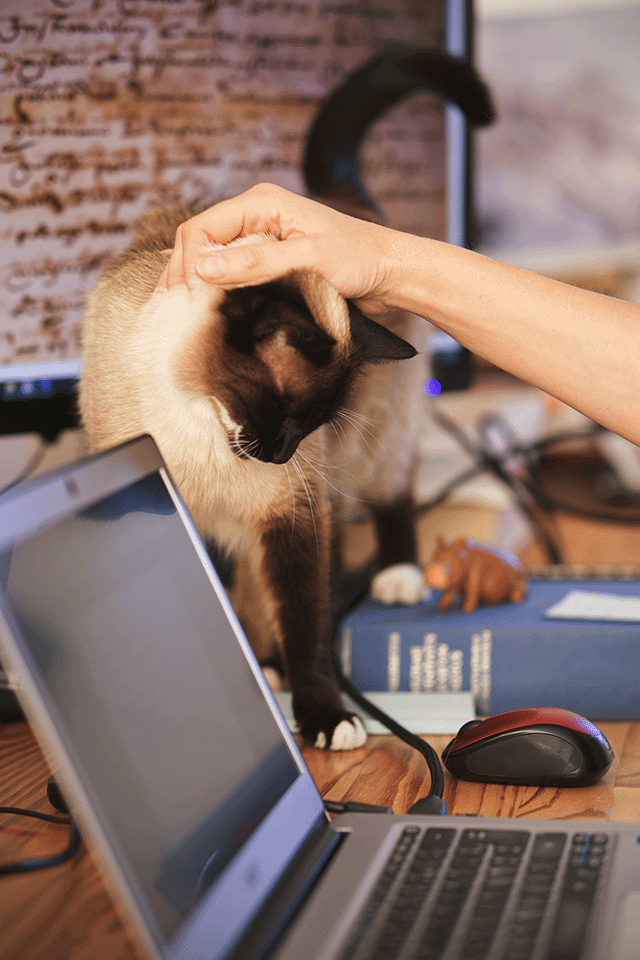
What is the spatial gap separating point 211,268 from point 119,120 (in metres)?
0.39

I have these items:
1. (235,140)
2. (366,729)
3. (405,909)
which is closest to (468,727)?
(366,729)

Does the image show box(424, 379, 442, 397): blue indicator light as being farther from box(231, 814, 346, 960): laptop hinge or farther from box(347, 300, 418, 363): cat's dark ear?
box(231, 814, 346, 960): laptop hinge

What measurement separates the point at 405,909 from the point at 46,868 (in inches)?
10.1

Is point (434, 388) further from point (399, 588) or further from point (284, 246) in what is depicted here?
point (284, 246)

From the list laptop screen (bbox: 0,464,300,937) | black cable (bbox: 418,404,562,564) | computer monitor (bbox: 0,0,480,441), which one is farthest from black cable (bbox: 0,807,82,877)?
black cable (bbox: 418,404,562,564)

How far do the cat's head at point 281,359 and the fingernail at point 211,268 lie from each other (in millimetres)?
74

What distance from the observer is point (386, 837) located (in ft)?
1.69

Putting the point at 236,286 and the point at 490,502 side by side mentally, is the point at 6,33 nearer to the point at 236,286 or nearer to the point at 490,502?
the point at 236,286

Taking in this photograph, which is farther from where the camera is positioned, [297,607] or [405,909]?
[297,607]

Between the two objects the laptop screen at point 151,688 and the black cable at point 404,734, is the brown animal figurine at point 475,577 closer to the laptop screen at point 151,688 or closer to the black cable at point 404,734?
the black cable at point 404,734

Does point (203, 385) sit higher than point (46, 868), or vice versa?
point (203, 385)

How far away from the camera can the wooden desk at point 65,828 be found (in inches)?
18.7

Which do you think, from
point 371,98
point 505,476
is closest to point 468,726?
point 371,98

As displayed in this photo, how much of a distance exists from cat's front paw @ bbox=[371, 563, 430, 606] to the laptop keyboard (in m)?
0.42
